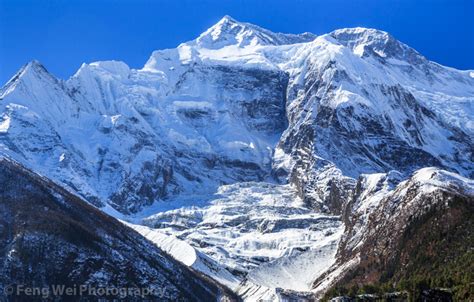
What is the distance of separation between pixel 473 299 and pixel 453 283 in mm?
28800

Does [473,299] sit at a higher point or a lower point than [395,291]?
lower

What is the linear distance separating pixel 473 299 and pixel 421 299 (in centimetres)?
1558

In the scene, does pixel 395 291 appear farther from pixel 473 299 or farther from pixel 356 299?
pixel 473 299

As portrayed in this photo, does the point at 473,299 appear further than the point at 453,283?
No

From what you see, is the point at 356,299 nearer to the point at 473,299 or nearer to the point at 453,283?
the point at 453,283

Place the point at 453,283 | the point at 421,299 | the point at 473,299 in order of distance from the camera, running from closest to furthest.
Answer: the point at 473,299 < the point at 421,299 < the point at 453,283

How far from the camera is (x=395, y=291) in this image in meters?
198

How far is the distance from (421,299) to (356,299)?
21091mm

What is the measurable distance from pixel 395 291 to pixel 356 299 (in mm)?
8999

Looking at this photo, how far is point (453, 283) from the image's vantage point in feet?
622

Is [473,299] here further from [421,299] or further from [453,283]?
[453,283]

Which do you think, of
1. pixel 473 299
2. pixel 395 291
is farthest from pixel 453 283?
pixel 473 299

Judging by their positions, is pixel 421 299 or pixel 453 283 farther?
pixel 453 283

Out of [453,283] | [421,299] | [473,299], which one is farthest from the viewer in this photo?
[453,283]
